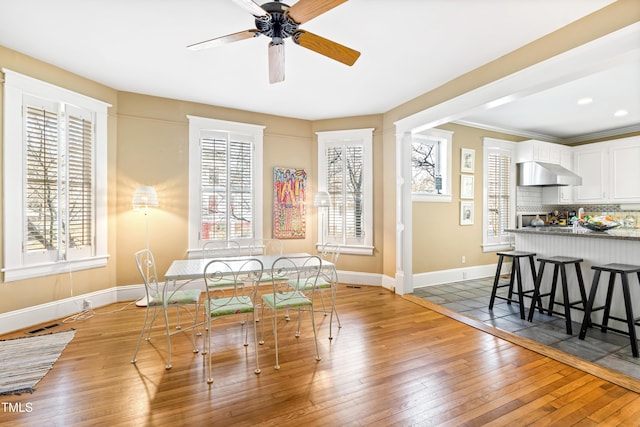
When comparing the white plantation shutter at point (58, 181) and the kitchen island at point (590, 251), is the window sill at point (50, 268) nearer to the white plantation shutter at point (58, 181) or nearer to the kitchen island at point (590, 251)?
the white plantation shutter at point (58, 181)

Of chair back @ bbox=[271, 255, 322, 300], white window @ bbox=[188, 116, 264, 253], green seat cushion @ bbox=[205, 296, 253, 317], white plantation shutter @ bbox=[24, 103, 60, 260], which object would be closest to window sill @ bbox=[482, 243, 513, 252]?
chair back @ bbox=[271, 255, 322, 300]

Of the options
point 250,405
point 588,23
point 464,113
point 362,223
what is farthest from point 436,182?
point 250,405

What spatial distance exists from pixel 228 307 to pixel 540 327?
3.29m

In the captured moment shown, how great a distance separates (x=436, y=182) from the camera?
5.23 meters

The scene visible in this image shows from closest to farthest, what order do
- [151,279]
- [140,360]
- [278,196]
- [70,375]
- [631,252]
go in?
[70,375] → [140,360] → [631,252] → [151,279] → [278,196]

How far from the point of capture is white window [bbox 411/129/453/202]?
5102 millimetres

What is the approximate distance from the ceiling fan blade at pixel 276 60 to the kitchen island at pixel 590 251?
3.50 m

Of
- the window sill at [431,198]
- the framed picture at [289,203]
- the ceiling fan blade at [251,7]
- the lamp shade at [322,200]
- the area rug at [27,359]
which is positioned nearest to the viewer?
the ceiling fan blade at [251,7]

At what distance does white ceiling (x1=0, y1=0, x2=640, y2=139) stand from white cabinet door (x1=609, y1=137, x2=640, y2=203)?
107 cm

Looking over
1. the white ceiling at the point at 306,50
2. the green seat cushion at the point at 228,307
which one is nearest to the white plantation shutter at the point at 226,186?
the white ceiling at the point at 306,50

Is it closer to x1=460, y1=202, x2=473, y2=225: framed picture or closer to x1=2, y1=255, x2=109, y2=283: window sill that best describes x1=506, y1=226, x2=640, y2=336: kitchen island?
x1=460, y1=202, x2=473, y2=225: framed picture

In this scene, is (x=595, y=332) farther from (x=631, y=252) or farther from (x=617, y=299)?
(x=631, y=252)

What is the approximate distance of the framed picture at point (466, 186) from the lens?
5.33 metres

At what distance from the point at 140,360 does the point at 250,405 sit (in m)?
1.21
